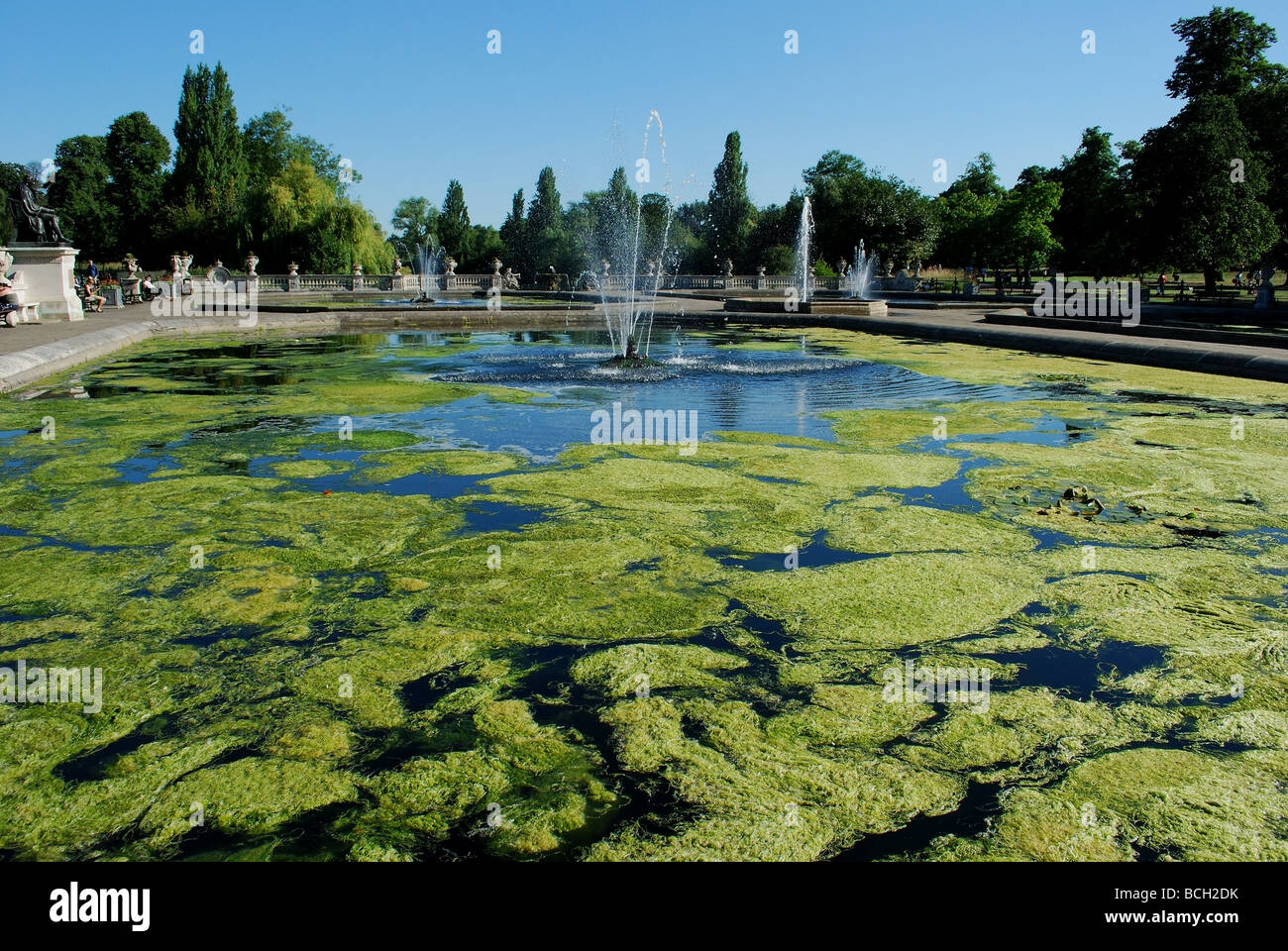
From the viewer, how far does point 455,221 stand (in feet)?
273

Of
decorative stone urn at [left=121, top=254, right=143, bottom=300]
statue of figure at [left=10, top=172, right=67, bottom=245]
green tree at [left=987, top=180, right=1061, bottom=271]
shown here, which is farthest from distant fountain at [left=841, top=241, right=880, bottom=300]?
statue of figure at [left=10, top=172, right=67, bottom=245]

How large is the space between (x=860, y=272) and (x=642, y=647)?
53.0m

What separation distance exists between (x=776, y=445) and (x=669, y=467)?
1.48m

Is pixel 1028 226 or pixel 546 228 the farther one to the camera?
pixel 546 228

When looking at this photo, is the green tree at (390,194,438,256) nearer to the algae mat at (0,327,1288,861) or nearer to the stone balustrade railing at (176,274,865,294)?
the stone balustrade railing at (176,274,865,294)

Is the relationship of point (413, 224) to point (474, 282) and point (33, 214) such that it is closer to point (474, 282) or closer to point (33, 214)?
point (474, 282)

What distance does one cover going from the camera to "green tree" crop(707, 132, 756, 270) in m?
66.6

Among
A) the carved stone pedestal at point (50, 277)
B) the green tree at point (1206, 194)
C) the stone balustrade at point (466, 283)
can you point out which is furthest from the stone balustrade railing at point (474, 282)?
the green tree at point (1206, 194)

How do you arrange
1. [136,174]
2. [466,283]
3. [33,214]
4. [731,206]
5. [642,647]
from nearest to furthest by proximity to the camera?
[642,647], [33,214], [466,283], [731,206], [136,174]

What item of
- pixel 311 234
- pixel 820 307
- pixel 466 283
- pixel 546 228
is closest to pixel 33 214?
pixel 820 307
